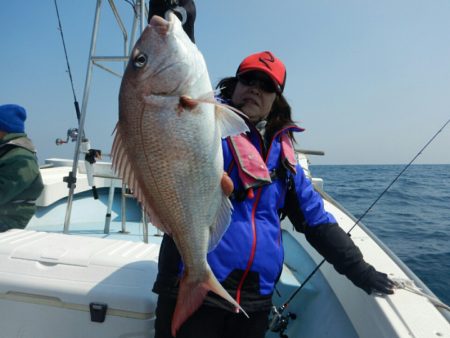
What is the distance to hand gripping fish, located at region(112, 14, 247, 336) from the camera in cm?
118

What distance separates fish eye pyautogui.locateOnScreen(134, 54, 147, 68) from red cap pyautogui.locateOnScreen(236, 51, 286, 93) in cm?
59

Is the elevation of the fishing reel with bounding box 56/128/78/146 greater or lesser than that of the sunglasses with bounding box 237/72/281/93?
lesser

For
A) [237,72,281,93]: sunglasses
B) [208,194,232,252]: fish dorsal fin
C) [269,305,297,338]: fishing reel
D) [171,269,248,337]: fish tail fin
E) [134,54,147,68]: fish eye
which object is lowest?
[269,305,297,338]: fishing reel

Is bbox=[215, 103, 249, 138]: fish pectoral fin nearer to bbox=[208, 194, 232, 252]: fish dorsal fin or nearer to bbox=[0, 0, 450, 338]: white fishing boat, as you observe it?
bbox=[208, 194, 232, 252]: fish dorsal fin

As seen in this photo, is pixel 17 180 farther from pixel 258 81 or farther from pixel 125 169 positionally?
pixel 258 81

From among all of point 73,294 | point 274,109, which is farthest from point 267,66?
point 73,294

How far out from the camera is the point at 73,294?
179 centimetres

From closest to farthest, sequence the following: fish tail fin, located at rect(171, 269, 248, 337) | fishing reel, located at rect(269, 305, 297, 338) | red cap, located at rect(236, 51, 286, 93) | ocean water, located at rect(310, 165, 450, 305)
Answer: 1. fish tail fin, located at rect(171, 269, 248, 337)
2. red cap, located at rect(236, 51, 286, 93)
3. fishing reel, located at rect(269, 305, 297, 338)
4. ocean water, located at rect(310, 165, 450, 305)

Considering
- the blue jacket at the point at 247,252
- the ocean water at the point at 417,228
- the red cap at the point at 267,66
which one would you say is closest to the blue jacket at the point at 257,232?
the blue jacket at the point at 247,252

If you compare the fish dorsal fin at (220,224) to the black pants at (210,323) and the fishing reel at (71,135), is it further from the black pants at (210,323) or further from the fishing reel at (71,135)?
the fishing reel at (71,135)

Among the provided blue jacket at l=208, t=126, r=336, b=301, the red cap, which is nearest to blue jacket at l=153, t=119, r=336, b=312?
blue jacket at l=208, t=126, r=336, b=301

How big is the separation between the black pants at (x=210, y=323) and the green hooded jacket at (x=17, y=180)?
2251 millimetres

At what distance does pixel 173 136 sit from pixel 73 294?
3.93ft

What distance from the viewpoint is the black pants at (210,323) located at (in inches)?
58.4
